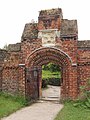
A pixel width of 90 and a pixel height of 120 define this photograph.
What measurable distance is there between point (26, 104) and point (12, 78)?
231 cm

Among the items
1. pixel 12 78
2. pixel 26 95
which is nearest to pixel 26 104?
pixel 26 95

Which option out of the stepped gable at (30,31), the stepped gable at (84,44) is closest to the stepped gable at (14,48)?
the stepped gable at (30,31)

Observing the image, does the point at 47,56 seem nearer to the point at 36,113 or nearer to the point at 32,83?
the point at 32,83

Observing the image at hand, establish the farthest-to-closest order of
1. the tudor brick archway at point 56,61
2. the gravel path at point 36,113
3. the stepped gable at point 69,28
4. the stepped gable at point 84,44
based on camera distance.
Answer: the stepped gable at point 84,44
the stepped gable at point 69,28
the tudor brick archway at point 56,61
the gravel path at point 36,113

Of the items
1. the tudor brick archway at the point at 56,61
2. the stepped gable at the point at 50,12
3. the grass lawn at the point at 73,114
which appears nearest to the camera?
the grass lawn at the point at 73,114

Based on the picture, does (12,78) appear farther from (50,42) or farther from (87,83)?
(87,83)

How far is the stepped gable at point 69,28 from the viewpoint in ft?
64.5

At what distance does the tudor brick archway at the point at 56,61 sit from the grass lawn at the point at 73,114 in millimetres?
1815

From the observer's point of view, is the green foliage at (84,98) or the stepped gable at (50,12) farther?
the stepped gable at (50,12)

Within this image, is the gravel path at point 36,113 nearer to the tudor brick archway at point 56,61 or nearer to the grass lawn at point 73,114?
the grass lawn at point 73,114

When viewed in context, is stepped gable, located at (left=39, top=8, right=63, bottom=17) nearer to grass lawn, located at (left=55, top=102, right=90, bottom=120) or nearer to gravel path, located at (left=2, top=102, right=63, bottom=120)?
gravel path, located at (left=2, top=102, right=63, bottom=120)

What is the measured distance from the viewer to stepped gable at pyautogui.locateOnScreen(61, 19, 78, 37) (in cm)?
1966

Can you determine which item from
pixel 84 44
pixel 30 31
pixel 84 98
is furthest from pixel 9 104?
pixel 84 44

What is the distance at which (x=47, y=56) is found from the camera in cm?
2030
